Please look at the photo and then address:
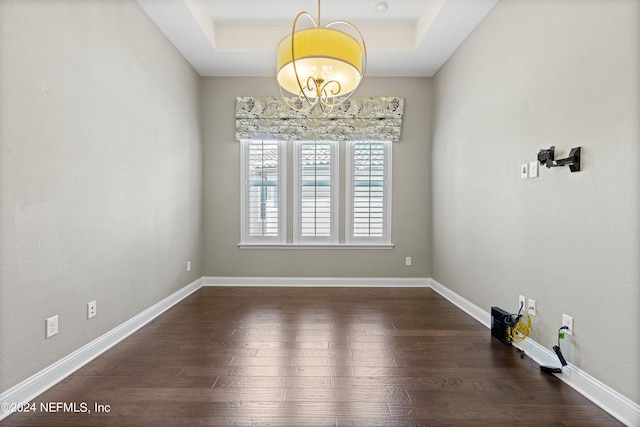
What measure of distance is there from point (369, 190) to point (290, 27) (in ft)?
7.17

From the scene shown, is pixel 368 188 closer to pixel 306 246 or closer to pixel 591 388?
pixel 306 246

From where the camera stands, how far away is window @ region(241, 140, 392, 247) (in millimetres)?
4449

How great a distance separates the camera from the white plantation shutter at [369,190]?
14.6 ft

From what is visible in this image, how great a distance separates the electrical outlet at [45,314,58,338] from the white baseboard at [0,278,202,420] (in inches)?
7.5

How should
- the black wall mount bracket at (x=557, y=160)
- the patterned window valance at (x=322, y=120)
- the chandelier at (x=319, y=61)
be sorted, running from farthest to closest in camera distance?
the patterned window valance at (x=322, y=120), the chandelier at (x=319, y=61), the black wall mount bracket at (x=557, y=160)

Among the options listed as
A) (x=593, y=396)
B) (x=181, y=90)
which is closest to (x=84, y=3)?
(x=181, y=90)

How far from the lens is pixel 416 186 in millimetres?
4465

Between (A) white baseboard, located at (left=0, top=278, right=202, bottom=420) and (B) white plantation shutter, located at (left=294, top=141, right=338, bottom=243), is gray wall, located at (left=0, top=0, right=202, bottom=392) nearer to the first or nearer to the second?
(A) white baseboard, located at (left=0, top=278, right=202, bottom=420)

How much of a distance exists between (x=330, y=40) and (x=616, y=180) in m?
1.76

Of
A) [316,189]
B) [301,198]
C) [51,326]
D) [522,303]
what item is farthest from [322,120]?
[51,326]

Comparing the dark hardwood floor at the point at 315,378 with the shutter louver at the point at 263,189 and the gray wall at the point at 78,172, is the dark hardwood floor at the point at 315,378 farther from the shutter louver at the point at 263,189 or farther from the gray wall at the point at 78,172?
the shutter louver at the point at 263,189

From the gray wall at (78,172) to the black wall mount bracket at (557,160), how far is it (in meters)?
3.07

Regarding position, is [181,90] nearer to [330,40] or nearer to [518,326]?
[330,40]

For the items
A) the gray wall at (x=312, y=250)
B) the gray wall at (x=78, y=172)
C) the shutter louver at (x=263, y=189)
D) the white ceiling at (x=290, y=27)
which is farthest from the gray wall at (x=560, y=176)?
the gray wall at (x=78, y=172)
